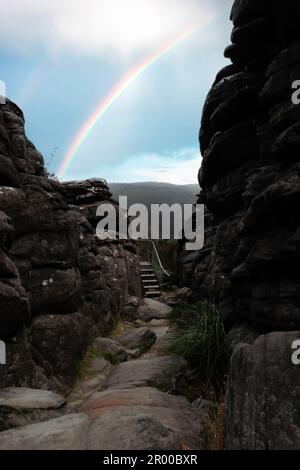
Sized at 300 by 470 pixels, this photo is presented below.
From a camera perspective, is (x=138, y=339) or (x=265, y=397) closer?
(x=265, y=397)

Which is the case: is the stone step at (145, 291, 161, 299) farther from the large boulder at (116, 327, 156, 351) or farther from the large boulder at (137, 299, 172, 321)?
the large boulder at (116, 327, 156, 351)

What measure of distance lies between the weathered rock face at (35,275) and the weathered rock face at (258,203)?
3.39 meters

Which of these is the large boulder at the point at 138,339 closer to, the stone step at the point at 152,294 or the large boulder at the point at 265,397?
the large boulder at the point at 265,397

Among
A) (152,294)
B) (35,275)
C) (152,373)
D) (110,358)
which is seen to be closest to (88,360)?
(110,358)

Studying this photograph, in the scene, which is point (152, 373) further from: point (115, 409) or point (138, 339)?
point (138, 339)

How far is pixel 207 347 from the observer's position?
26.3ft

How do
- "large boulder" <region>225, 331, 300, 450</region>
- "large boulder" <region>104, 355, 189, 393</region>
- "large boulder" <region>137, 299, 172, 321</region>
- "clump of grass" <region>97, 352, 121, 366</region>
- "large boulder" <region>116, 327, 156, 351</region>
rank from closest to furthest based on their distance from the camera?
1. "large boulder" <region>225, 331, 300, 450</region>
2. "large boulder" <region>104, 355, 189, 393</region>
3. "clump of grass" <region>97, 352, 121, 366</region>
4. "large boulder" <region>116, 327, 156, 351</region>
5. "large boulder" <region>137, 299, 172, 321</region>

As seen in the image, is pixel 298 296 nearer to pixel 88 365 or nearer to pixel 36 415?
pixel 36 415

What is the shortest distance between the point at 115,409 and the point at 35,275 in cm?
365

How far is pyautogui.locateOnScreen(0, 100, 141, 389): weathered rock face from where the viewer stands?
22.1 ft

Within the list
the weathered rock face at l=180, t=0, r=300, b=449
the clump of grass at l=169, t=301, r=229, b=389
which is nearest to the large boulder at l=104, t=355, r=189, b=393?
the clump of grass at l=169, t=301, r=229, b=389

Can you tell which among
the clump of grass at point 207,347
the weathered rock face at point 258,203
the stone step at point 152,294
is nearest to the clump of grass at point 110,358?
the clump of grass at point 207,347

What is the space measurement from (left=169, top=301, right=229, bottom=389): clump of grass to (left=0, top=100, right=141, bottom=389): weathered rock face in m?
2.23
